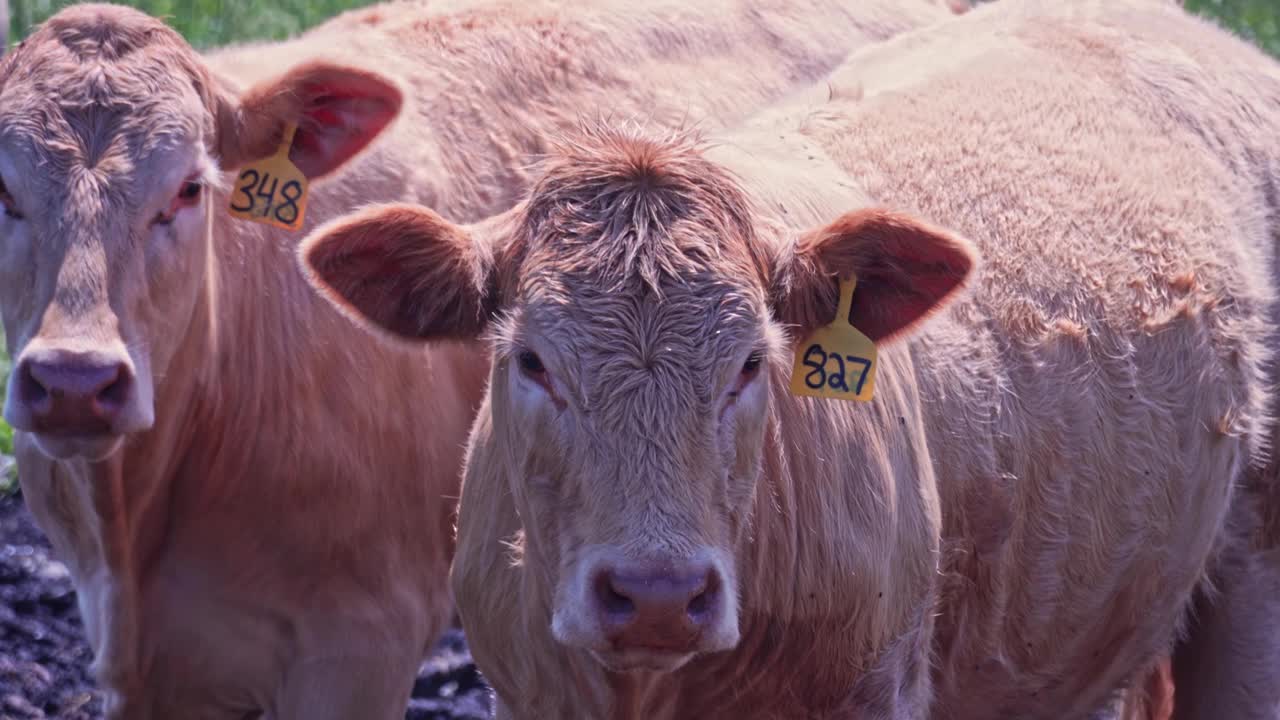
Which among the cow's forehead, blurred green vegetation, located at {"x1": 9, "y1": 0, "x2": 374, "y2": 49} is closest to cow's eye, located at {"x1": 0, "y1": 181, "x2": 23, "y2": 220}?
the cow's forehead

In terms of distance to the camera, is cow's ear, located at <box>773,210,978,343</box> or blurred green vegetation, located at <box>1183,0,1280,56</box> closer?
cow's ear, located at <box>773,210,978,343</box>

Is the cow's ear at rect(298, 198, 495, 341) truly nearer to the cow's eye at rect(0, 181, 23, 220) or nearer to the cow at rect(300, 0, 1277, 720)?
the cow at rect(300, 0, 1277, 720)

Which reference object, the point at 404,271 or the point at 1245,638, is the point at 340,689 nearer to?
the point at 404,271

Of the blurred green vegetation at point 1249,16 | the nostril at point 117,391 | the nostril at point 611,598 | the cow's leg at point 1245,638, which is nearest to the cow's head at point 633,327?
the nostril at point 611,598

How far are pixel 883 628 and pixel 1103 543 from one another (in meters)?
Answer: 1.09

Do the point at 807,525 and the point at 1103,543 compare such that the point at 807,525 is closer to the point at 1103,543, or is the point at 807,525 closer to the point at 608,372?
the point at 608,372

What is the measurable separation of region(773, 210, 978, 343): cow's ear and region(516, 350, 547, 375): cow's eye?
0.52 meters

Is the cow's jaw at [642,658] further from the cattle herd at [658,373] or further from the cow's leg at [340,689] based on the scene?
the cow's leg at [340,689]

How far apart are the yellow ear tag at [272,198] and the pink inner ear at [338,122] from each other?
0.16 metres

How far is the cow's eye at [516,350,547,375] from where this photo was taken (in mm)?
3426

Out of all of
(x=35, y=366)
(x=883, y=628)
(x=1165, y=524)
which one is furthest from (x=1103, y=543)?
(x=35, y=366)

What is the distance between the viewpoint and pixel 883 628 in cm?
376

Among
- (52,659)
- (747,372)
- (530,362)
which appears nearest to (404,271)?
(530,362)

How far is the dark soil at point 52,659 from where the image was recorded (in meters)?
6.06
